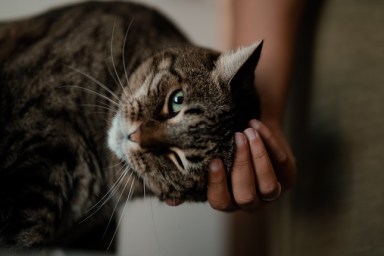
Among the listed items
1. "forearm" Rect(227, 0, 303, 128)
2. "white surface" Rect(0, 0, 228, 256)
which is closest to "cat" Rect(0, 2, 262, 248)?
"forearm" Rect(227, 0, 303, 128)

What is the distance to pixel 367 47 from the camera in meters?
1.07

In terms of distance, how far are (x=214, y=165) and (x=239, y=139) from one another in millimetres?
68

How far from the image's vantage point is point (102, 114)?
38.3 inches

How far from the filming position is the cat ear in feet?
2.35

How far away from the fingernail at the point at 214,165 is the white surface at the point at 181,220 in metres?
0.83

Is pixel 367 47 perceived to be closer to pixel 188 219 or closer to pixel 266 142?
pixel 266 142

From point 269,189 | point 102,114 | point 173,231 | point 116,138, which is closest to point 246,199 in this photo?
point 269,189

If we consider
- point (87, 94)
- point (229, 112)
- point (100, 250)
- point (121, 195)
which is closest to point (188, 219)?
point (100, 250)

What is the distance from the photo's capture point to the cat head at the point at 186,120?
2.51 feet

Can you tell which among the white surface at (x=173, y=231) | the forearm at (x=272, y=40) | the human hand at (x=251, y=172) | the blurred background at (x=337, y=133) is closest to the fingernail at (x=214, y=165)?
the human hand at (x=251, y=172)

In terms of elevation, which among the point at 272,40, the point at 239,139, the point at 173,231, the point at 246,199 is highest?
the point at 272,40

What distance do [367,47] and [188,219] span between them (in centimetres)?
103

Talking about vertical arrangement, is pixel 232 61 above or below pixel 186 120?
above

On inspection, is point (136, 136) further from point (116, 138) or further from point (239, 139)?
point (239, 139)
